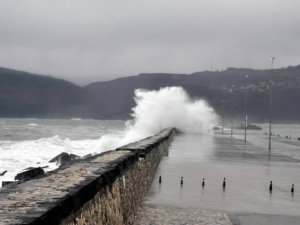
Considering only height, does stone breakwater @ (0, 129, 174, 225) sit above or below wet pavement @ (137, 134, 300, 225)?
above

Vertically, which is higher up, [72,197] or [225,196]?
[72,197]

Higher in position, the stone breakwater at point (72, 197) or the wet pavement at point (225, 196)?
the stone breakwater at point (72, 197)

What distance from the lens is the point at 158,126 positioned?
250ft

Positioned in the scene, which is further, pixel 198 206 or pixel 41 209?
pixel 198 206

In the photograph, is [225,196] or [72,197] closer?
[72,197]

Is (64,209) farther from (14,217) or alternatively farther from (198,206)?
(198,206)

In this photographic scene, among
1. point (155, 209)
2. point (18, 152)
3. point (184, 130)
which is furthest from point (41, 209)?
point (184, 130)

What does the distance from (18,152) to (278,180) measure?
26703mm

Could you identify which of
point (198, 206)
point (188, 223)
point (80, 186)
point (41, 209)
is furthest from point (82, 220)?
point (198, 206)

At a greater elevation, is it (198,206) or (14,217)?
(14,217)

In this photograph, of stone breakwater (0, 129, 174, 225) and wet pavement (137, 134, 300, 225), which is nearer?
stone breakwater (0, 129, 174, 225)

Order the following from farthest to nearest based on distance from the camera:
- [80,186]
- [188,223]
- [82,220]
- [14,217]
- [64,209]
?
[188,223] → [80,186] → [82,220] → [64,209] → [14,217]

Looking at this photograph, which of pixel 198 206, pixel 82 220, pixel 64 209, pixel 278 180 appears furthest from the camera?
pixel 278 180

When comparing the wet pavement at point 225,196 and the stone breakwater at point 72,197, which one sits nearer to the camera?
the stone breakwater at point 72,197
